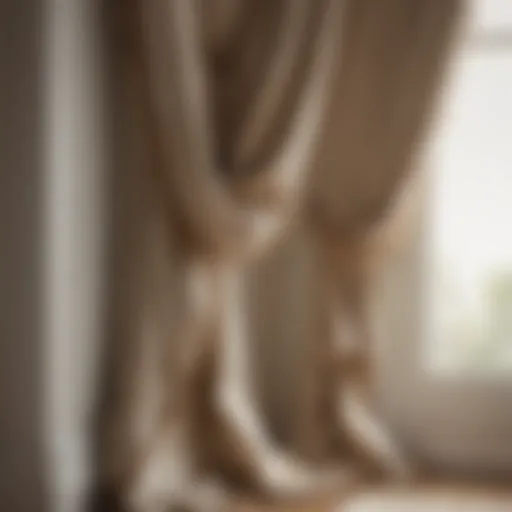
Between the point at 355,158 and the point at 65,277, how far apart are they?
1.40 ft

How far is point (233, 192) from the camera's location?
1.32 m

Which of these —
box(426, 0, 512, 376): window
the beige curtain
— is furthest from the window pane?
the beige curtain

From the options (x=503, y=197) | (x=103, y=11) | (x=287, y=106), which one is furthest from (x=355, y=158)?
(x=103, y=11)

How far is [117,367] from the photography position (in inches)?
54.2

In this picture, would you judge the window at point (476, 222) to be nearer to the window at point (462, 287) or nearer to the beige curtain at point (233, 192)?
the window at point (462, 287)

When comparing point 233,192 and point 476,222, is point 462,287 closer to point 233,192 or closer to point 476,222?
point 476,222

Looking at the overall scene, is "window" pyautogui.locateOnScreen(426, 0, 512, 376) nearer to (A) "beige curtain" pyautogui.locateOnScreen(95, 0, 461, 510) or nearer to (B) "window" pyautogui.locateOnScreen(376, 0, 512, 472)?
(B) "window" pyautogui.locateOnScreen(376, 0, 512, 472)

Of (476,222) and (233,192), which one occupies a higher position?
(476,222)

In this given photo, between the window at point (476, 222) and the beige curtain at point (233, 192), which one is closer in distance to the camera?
the beige curtain at point (233, 192)

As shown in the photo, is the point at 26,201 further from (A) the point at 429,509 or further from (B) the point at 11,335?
(A) the point at 429,509

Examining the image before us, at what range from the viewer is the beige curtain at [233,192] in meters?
1.30

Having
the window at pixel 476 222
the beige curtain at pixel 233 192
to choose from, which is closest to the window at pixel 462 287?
the window at pixel 476 222

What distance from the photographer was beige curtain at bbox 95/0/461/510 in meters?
1.30

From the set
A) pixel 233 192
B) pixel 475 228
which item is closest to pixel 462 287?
pixel 475 228
